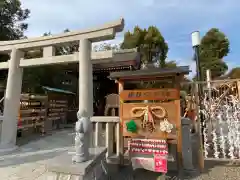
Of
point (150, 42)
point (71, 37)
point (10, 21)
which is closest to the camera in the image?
point (71, 37)

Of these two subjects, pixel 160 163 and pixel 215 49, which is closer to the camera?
pixel 160 163

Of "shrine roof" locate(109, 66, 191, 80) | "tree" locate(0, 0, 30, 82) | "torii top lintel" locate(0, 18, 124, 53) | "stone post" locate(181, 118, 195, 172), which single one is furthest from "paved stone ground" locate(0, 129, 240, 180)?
"tree" locate(0, 0, 30, 82)

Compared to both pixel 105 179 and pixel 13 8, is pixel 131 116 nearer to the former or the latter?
pixel 105 179

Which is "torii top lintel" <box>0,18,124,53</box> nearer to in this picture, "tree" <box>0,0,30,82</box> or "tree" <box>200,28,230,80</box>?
"tree" <box>0,0,30,82</box>

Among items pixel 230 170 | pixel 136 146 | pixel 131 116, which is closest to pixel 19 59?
pixel 131 116

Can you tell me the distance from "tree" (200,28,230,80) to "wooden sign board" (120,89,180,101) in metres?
18.3

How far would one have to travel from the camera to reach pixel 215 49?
1972cm

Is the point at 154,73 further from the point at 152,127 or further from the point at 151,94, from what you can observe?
the point at 152,127

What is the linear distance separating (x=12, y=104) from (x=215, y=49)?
72.7ft

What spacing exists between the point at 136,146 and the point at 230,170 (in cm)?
183

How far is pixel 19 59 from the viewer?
5180 millimetres

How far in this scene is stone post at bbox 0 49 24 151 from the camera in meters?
4.71

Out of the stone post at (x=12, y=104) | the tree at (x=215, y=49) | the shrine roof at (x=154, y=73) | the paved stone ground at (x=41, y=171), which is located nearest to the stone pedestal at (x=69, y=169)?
the paved stone ground at (x=41, y=171)

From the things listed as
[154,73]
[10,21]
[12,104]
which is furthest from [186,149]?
[10,21]
